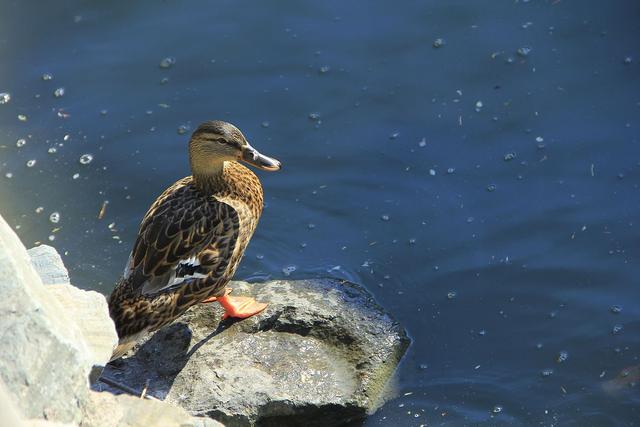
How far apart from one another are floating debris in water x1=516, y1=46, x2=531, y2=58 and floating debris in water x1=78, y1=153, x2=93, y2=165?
3.02 metres

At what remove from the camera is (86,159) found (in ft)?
20.8

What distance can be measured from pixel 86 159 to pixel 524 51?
310 cm

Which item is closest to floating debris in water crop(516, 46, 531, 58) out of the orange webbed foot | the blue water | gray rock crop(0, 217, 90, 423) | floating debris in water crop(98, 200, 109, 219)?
the blue water

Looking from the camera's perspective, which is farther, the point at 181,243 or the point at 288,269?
the point at 288,269

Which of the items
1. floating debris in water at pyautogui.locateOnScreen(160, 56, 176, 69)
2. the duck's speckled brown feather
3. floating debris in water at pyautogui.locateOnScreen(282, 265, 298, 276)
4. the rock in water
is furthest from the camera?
floating debris in water at pyautogui.locateOnScreen(160, 56, 176, 69)

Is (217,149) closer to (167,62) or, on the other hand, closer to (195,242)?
(195,242)

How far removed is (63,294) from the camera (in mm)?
3873

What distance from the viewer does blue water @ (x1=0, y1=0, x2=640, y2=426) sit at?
5133 mm

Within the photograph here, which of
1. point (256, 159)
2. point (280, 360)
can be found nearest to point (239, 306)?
point (280, 360)

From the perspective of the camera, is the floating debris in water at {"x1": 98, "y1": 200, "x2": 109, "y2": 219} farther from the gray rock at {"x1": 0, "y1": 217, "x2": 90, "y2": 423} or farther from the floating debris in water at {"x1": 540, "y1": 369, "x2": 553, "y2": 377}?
the floating debris in water at {"x1": 540, "y1": 369, "x2": 553, "y2": 377}

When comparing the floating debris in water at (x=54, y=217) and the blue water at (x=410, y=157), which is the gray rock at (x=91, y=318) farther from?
the floating debris in water at (x=54, y=217)

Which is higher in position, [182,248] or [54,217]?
[182,248]

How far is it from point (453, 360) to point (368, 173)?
1492 millimetres

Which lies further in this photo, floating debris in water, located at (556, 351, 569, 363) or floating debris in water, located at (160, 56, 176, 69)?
floating debris in water, located at (160, 56, 176, 69)
